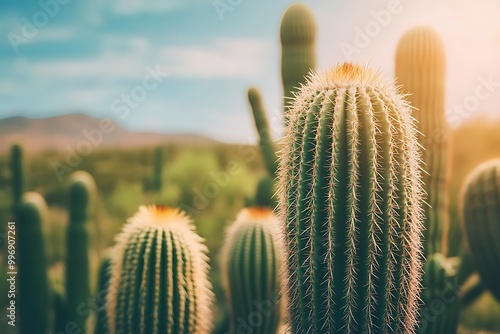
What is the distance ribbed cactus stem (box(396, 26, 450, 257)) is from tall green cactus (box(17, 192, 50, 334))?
2.19 meters

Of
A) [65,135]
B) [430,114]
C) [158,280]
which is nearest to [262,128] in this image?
[430,114]

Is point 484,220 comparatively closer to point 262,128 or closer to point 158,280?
point 262,128

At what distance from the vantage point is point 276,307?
332 cm

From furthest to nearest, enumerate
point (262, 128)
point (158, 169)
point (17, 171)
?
point (158, 169) < point (17, 171) < point (262, 128)

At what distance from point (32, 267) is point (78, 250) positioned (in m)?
0.30

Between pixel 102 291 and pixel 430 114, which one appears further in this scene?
pixel 102 291

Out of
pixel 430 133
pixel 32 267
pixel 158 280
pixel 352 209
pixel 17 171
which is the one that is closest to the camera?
pixel 352 209

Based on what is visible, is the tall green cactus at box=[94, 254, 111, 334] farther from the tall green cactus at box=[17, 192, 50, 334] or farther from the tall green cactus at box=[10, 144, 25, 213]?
the tall green cactus at box=[10, 144, 25, 213]

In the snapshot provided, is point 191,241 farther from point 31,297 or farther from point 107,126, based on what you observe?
point 107,126

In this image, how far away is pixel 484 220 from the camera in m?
3.43

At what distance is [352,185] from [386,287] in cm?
39

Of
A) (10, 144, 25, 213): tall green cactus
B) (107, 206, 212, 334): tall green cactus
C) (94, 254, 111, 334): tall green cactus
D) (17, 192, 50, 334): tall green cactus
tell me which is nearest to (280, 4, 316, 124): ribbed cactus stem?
(107, 206, 212, 334): tall green cactus

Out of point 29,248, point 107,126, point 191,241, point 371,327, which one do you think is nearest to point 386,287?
point 371,327

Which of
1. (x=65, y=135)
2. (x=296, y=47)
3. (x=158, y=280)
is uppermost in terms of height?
(x=296, y=47)
